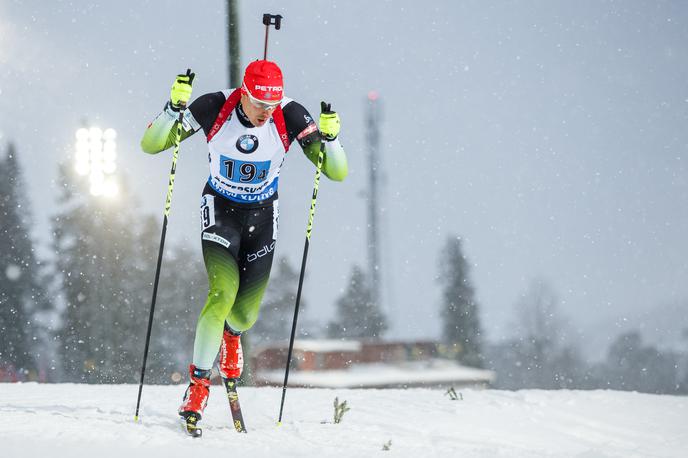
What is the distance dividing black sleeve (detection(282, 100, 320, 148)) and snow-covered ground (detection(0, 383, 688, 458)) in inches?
77.3

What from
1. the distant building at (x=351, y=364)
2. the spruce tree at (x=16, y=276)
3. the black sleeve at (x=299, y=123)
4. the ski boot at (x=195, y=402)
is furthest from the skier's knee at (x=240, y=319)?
the spruce tree at (x=16, y=276)

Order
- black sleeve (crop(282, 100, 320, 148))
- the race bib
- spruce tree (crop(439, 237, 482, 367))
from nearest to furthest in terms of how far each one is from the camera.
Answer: the race bib < black sleeve (crop(282, 100, 320, 148)) < spruce tree (crop(439, 237, 482, 367))

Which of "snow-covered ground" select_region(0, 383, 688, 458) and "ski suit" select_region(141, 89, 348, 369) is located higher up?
"ski suit" select_region(141, 89, 348, 369)

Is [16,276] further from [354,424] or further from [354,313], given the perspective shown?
[354,424]

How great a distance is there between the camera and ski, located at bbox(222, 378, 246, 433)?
5066 millimetres

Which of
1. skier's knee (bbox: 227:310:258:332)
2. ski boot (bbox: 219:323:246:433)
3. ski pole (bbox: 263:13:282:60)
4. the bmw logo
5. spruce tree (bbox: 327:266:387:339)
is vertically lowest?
ski boot (bbox: 219:323:246:433)

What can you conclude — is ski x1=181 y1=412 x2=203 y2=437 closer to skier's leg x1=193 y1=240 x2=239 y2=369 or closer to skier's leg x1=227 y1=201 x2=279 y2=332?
skier's leg x1=193 y1=240 x2=239 y2=369

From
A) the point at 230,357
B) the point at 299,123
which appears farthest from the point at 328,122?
the point at 230,357

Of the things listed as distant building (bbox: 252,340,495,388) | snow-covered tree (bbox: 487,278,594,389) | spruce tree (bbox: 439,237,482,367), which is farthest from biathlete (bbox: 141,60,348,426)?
snow-covered tree (bbox: 487,278,594,389)

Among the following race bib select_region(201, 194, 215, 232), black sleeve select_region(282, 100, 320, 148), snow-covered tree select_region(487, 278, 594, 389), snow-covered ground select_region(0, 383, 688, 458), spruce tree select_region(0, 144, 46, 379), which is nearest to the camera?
snow-covered ground select_region(0, 383, 688, 458)

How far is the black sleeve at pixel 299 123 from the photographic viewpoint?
5336mm

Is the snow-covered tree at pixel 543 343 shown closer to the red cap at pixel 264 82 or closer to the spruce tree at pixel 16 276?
the spruce tree at pixel 16 276

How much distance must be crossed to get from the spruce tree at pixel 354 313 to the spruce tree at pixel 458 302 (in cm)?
458

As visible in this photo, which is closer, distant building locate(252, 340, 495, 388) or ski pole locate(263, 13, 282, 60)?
ski pole locate(263, 13, 282, 60)
